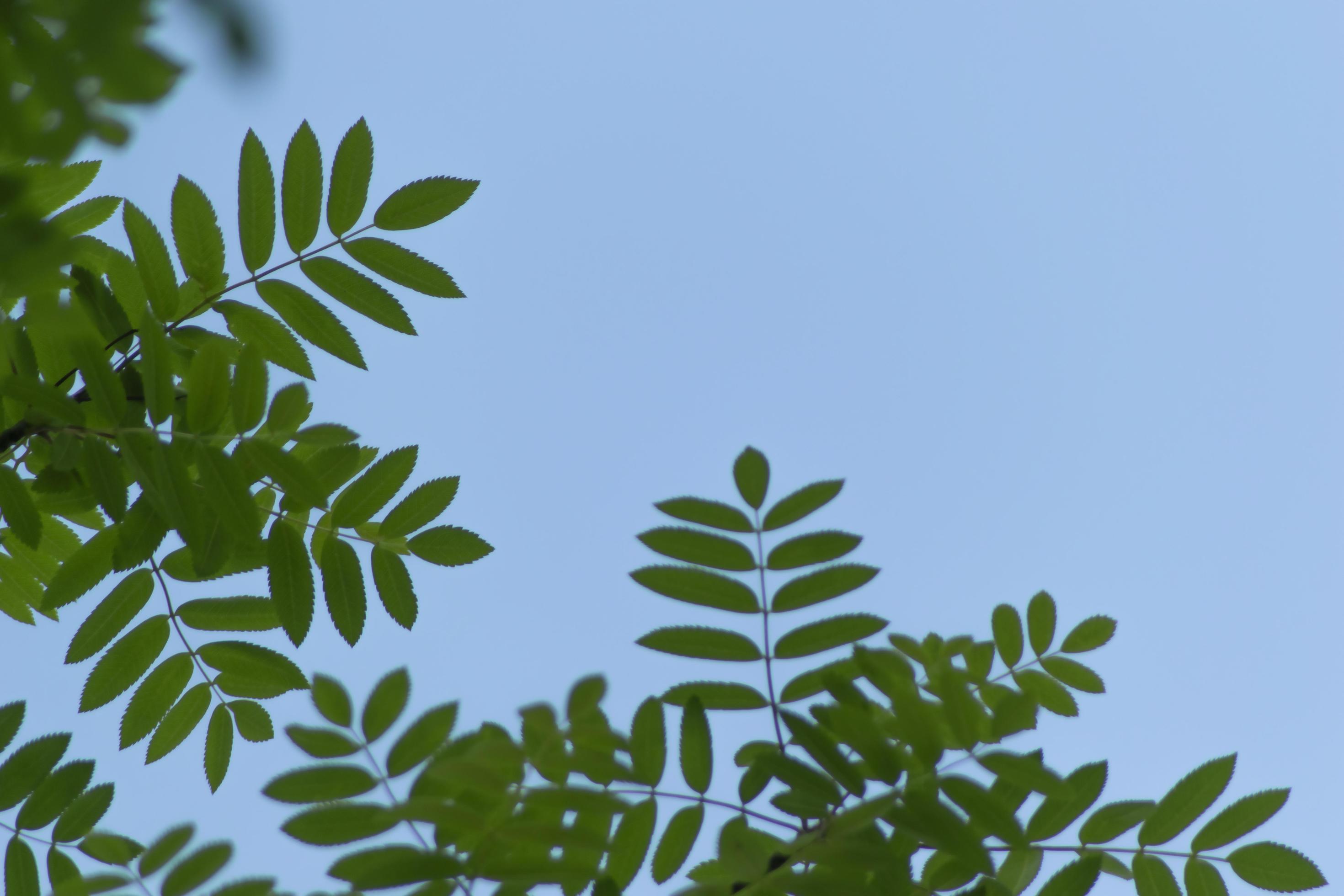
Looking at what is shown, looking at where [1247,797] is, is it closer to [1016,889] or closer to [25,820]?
[1016,889]

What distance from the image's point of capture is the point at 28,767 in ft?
8.22

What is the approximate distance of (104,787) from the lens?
2.57 m

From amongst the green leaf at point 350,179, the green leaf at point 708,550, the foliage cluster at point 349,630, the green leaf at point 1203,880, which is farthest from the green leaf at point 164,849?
the green leaf at point 1203,880

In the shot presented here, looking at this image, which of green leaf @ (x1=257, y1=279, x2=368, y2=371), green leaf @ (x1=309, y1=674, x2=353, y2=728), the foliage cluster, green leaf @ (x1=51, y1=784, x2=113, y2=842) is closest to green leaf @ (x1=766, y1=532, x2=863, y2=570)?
the foliage cluster

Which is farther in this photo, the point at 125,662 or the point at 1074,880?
the point at 125,662

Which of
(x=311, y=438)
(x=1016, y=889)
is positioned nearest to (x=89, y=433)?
(x=311, y=438)

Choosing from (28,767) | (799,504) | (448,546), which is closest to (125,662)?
(28,767)

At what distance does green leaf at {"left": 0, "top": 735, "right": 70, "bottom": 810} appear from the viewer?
249 cm

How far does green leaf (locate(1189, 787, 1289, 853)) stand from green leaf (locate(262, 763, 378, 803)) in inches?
71.9

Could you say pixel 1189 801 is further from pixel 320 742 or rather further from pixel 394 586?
pixel 394 586

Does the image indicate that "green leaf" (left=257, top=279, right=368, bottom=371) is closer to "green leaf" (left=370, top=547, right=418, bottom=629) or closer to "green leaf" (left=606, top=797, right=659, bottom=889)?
"green leaf" (left=370, top=547, right=418, bottom=629)

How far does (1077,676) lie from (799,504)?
45.1 inches

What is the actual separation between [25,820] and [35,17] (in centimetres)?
191

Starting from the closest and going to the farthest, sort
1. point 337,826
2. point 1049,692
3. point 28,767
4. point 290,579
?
point 337,826
point 28,767
point 290,579
point 1049,692
